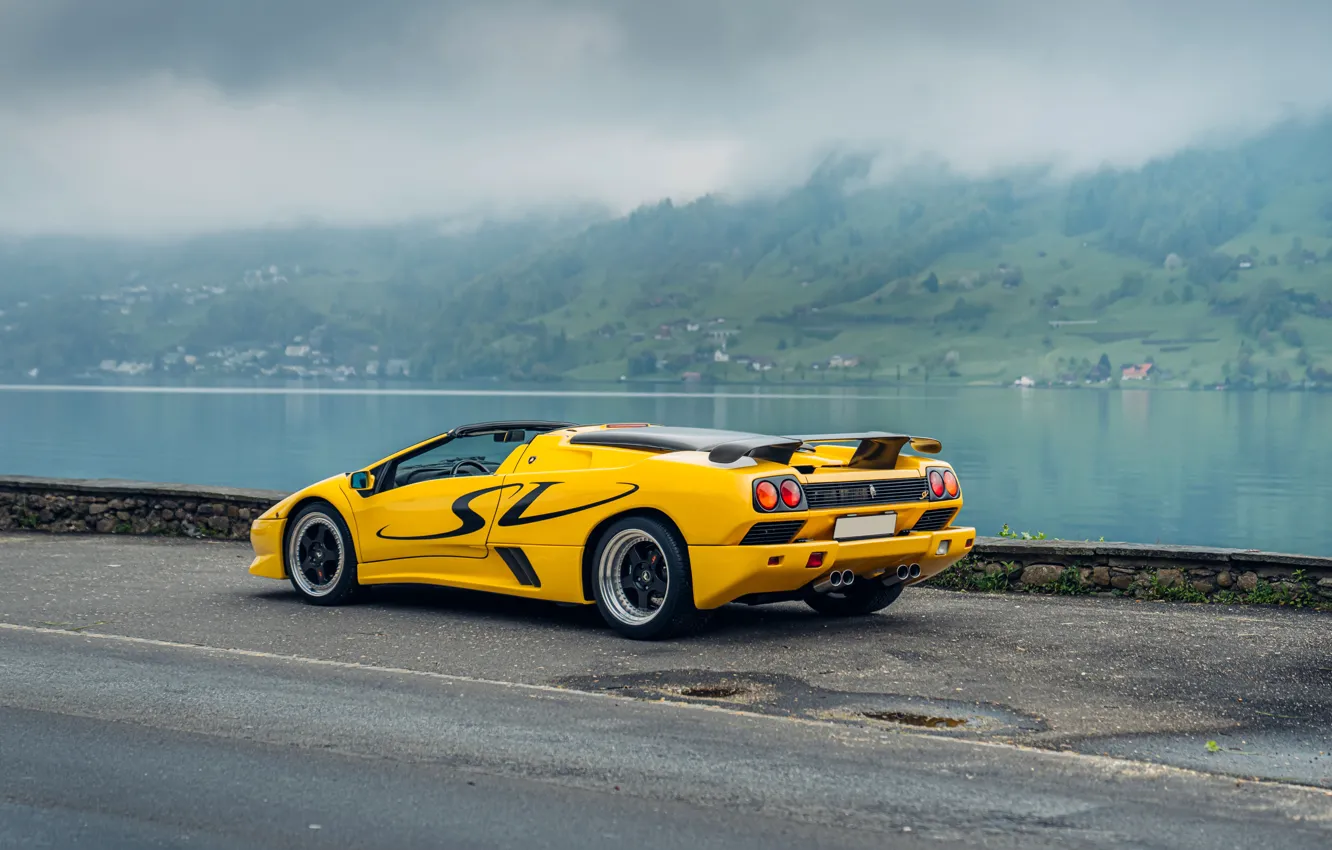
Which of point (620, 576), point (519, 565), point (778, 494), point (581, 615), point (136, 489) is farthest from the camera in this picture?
point (136, 489)

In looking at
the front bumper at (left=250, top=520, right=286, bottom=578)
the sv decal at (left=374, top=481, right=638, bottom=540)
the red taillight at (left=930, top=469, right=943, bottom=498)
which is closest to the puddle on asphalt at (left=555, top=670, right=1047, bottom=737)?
the sv decal at (left=374, top=481, right=638, bottom=540)

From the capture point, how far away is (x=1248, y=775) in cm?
537

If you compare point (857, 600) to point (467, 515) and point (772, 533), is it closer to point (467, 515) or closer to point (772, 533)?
point (772, 533)

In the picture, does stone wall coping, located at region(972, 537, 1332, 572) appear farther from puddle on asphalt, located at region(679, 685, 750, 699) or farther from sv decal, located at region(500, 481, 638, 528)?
puddle on asphalt, located at region(679, 685, 750, 699)

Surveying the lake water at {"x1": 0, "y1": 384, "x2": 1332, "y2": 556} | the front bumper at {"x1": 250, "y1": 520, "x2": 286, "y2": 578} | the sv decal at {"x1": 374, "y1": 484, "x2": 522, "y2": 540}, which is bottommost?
the lake water at {"x1": 0, "y1": 384, "x2": 1332, "y2": 556}

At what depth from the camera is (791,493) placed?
8.00 meters

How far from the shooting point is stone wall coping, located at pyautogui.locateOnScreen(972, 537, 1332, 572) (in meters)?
10.0

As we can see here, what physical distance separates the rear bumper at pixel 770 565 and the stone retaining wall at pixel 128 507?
7.30 metres

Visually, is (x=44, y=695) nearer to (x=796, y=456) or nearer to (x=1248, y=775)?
(x=796, y=456)

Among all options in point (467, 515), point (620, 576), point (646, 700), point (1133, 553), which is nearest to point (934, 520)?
point (620, 576)

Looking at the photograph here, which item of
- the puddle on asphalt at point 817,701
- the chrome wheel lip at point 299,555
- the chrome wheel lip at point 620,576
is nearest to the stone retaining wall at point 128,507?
the chrome wheel lip at point 299,555

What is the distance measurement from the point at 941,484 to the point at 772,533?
60.4 inches

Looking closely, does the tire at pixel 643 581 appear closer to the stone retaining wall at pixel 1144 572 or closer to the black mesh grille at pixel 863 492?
the black mesh grille at pixel 863 492

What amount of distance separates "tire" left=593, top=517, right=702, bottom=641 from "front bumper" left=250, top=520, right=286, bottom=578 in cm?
301
